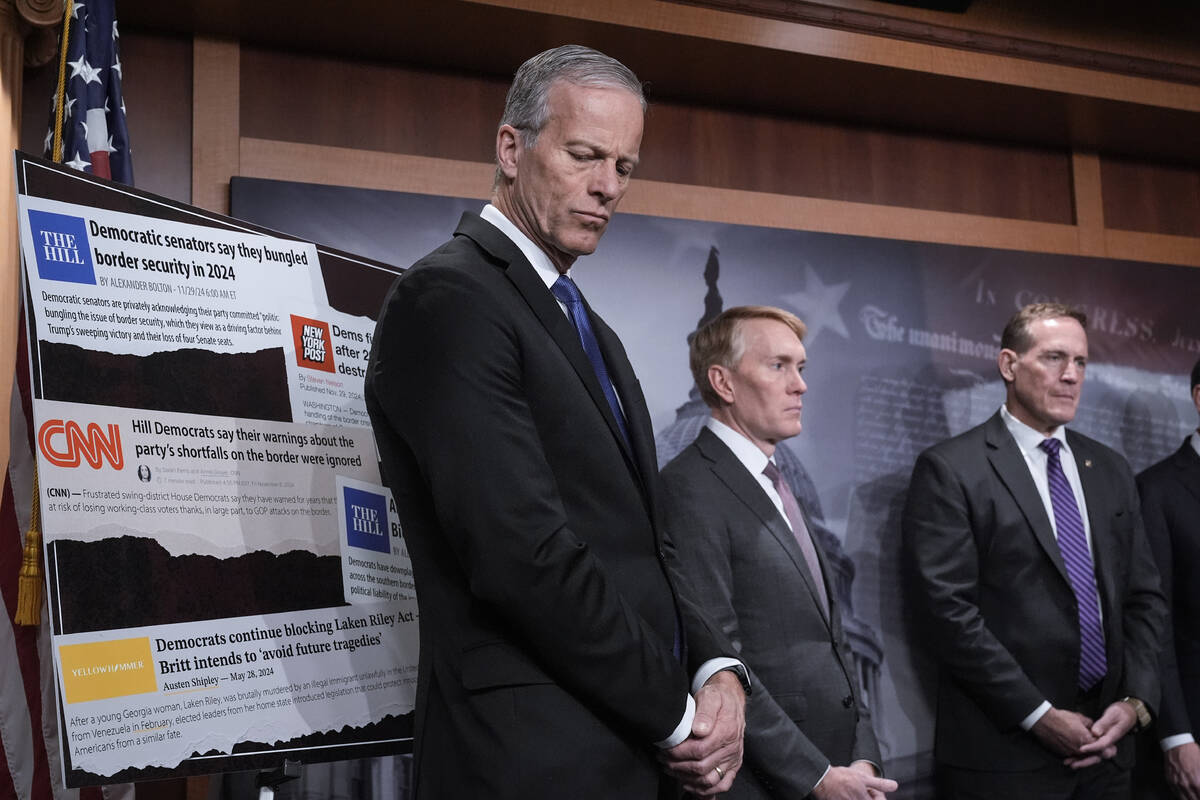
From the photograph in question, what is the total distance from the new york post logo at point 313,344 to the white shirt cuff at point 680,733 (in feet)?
3.08

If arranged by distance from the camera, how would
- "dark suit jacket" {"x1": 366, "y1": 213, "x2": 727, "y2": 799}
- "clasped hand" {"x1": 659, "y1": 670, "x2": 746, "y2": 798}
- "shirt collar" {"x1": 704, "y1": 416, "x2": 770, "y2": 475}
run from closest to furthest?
"dark suit jacket" {"x1": 366, "y1": 213, "x2": 727, "y2": 799} < "clasped hand" {"x1": 659, "y1": 670, "x2": 746, "y2": 798} < "shirt collar" {"x1": 704, "y1": 416, "x2": 770, "y2": 475}

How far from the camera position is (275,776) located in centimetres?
183

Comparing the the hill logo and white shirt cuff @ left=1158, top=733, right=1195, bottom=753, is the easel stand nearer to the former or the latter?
the the hill logo

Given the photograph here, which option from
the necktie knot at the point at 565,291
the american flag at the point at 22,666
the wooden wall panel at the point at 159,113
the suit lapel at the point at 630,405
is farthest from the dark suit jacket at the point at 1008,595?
the wooden wall panel at the point at 159,113

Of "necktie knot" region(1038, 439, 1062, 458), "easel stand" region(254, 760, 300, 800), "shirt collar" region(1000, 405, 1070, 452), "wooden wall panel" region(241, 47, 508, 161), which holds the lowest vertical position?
"easel stand" region(254, 760, 300, 800)

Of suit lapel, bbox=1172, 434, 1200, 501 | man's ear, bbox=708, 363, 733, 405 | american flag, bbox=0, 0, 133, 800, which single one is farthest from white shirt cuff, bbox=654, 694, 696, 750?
suit lapel, bbox=1172, 434, 1200, 501

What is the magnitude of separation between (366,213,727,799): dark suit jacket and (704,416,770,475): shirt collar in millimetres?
1326

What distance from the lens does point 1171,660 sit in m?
3.41

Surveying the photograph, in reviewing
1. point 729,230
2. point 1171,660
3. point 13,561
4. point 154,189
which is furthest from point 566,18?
point 1171,660

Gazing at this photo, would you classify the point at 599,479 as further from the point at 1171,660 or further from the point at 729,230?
the point at 1171,660

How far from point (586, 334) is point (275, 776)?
86cm

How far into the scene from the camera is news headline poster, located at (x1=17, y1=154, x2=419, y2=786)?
5.50ft

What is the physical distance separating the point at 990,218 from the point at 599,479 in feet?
10.1

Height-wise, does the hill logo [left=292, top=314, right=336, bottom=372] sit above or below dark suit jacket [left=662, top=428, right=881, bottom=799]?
above
